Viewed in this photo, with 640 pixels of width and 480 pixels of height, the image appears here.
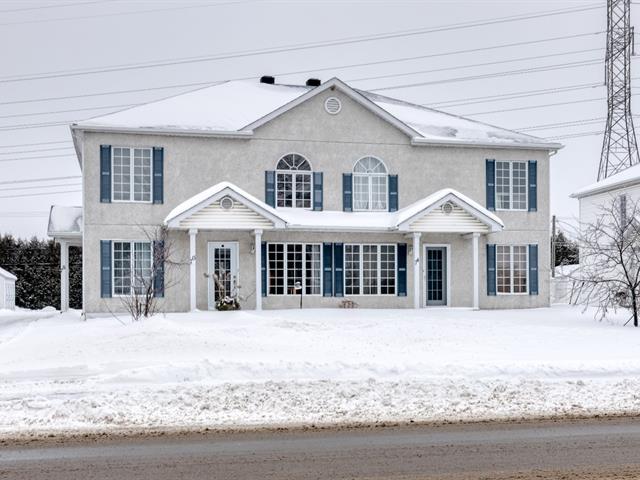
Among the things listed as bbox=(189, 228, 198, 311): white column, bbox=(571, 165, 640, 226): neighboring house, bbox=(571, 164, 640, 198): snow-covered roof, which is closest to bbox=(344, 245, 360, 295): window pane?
bbox=(189, 228, 198, 311): white column

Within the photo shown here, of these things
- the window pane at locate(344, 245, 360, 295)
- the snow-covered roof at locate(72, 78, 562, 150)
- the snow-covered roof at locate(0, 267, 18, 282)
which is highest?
the snow-covered roof at locate(72, 78, 562, 150)

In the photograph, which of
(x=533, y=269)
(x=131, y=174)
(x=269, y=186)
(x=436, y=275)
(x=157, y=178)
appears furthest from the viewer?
(x=533, y=269)

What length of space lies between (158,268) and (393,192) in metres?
8.10

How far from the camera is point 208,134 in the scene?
75.7 feet

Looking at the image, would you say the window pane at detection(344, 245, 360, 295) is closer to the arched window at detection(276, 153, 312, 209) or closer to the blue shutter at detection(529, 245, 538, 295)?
the arched window at detection(276, 153, 312, 209)

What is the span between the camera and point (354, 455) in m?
7.03

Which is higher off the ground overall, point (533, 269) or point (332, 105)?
point (332, 105)

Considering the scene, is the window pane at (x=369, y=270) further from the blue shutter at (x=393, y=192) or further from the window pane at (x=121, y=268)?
the window pane at (x=121, y=268)

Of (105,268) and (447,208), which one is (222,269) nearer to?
(105,268)

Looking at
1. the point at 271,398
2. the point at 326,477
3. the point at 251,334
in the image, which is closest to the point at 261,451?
the point at 326,477

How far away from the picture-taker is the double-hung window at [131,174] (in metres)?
22.5

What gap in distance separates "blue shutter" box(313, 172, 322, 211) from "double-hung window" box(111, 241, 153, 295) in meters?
5.44

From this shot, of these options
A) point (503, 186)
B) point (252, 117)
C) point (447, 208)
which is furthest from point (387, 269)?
point (252, 117)

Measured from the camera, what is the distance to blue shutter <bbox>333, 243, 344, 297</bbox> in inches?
933
